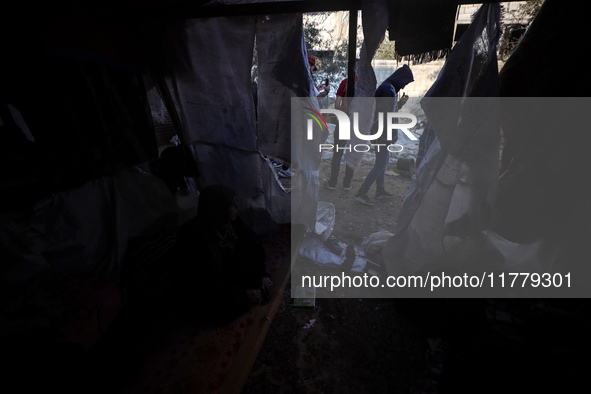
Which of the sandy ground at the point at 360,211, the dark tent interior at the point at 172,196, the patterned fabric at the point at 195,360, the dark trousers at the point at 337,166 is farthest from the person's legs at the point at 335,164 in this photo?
the patterned fabric at the point at 195,360

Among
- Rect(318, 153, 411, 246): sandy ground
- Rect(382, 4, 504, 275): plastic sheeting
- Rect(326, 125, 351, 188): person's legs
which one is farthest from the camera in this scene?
Rect(326, 125, 351, 188): person's legs

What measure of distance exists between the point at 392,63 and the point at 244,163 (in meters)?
8.85

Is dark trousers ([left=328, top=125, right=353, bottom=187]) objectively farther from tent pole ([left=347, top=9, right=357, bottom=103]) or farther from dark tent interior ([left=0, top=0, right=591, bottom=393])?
tent pole ([left=347, top=9, right=357, bottom=103])

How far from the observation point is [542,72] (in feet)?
6.57

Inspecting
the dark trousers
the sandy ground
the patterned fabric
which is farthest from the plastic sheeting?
the dark trousers

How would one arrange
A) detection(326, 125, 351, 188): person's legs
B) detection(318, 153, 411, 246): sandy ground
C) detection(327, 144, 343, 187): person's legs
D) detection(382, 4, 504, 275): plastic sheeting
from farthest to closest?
detection(327, 144, 343, 187): person's legs, detection(326, 125, 351, 188): person's legs, detection(318, 153, 411, 246): sandy ground, detection(382, 4, 504, 275): plastic sheeting

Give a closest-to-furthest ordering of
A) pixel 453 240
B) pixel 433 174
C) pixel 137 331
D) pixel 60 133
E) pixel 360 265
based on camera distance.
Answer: pixel 137 331, pixel 60 133, pixel 433 174, pixel 453 240, pixel 360 265

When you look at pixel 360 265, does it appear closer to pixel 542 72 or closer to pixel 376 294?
pixel 376 294

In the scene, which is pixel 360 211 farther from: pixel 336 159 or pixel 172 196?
pixel 172 196

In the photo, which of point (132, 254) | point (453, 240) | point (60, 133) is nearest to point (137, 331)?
point (132, 254)

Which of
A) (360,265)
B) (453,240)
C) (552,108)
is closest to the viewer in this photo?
(552,108)

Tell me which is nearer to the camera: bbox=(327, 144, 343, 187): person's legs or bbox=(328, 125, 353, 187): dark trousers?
bbox=(328, 125, 353, 187): dark trousers

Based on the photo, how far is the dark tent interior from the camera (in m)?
1.68

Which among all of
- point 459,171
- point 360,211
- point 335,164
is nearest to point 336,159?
point 335,164
